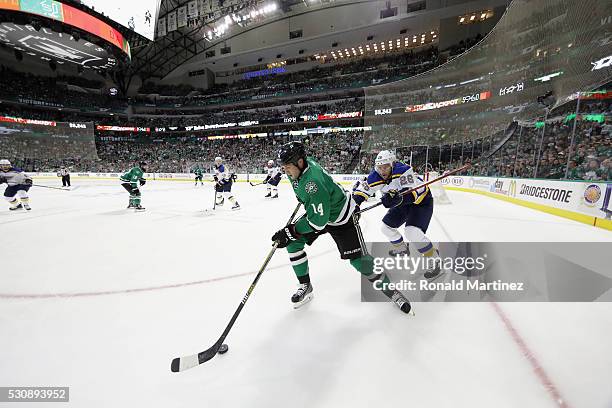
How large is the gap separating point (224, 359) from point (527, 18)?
28.2ft

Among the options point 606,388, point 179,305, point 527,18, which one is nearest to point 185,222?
point 179,305

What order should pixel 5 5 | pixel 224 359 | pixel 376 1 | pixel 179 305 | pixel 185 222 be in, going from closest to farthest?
1. pixel 224 359
2. pixel 179 305
3. pixel 185 222
4. pixel 5 5
5. pixel 376 1

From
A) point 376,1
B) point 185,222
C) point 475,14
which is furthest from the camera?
point 376,1

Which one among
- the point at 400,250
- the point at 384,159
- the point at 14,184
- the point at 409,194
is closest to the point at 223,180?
the point at 14,184

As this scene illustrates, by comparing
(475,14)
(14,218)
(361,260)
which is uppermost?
(475,14)

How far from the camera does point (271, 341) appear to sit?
190cm

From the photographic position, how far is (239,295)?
2596 mm

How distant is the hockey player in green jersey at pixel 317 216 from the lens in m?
1.95

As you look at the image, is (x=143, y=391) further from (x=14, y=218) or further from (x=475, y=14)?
(x=475, y=14)

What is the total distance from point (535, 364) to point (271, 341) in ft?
5.34

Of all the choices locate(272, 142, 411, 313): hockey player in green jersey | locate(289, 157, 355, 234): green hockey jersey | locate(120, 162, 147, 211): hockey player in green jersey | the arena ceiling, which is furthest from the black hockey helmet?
the arena ceiling

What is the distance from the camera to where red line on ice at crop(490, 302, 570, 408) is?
1.39 m

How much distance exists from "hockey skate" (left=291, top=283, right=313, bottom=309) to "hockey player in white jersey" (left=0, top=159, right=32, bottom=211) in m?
8.62

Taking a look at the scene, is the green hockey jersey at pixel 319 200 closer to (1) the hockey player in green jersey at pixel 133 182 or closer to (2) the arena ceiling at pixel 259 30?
(1) the hockey player in green jersey at pixel 133 182
